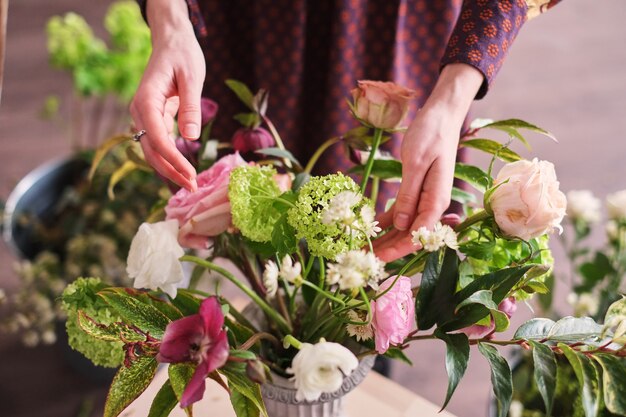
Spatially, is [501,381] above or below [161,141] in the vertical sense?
below

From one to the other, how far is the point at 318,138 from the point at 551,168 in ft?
2.03

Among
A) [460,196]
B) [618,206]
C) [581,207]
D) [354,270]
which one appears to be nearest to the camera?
[354,270]

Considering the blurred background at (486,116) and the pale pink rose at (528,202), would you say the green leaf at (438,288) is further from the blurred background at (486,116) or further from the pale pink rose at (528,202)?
the blurred background at (486,116)

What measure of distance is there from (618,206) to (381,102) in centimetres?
58

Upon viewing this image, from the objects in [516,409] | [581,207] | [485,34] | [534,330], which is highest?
[485,34]

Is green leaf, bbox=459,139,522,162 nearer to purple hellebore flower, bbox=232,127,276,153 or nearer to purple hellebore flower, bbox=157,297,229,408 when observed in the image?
purple hellebore flower, bbox=232,127,276,153

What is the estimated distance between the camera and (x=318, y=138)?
3.54 feet

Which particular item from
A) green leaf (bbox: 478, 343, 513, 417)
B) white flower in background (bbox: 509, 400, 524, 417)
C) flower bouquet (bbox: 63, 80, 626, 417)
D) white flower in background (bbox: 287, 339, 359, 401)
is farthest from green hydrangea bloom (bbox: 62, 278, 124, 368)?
white flower in background (bbox: 509, 400, 524, 417)

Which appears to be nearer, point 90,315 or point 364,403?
point 90,315

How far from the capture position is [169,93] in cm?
64

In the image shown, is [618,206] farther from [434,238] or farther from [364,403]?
[434,238]

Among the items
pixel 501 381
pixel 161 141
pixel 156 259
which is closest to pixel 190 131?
pixel 161 141

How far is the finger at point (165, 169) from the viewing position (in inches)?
22.2

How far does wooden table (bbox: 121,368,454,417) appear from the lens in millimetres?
768
